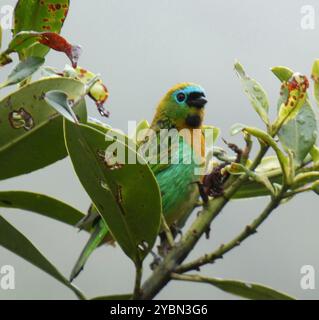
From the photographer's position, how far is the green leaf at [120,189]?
76 cm

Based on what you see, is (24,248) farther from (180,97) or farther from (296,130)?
(180,97)

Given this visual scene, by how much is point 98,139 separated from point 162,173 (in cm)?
82

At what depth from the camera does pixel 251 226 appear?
29.9 inches

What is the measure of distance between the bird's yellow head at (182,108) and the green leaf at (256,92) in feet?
3.17

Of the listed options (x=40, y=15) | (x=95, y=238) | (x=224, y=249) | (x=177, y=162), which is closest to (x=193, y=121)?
(x=177, y=162)

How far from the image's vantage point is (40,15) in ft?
3.08

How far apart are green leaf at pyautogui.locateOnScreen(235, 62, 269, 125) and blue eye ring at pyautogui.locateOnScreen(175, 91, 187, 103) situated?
102 centimetres

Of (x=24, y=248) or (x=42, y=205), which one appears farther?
(x=42, y=205)

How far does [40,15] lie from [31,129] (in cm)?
18

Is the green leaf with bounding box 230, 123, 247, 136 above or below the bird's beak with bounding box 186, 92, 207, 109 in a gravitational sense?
above

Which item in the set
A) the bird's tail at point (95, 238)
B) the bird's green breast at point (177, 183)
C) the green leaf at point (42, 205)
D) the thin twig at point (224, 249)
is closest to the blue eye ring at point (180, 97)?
the bird's green breast at point (177, 183)

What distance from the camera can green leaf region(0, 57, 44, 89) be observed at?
33.4 inches

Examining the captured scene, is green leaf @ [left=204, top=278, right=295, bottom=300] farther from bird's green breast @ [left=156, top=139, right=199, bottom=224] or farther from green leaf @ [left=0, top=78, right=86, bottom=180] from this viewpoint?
bird's green breast @ [left=156, top=139, right=199, bottom=224]

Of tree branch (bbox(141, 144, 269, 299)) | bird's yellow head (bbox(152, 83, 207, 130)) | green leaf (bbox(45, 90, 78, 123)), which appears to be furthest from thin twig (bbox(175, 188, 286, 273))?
bird's yellow head (bbox(152, 83, 207, 130))
